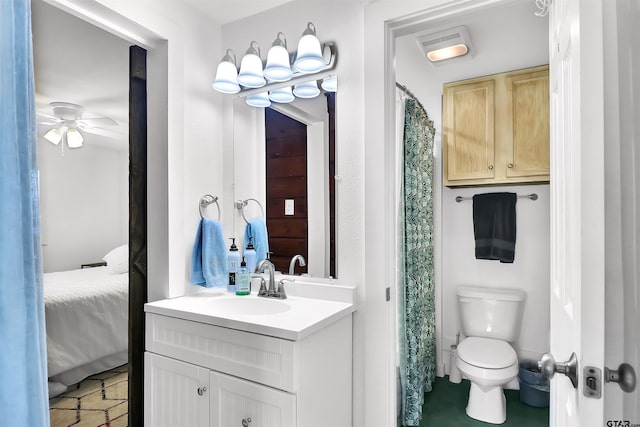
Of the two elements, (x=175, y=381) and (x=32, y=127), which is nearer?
(x=32, y=127)

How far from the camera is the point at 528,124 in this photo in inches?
94.9

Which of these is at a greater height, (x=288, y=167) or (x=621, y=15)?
(x=621, y=15)

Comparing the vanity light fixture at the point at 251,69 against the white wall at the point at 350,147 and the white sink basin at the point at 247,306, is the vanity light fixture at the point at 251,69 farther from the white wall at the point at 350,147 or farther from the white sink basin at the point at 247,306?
the white sink basin at the point at 247,306

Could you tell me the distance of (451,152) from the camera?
2.65m

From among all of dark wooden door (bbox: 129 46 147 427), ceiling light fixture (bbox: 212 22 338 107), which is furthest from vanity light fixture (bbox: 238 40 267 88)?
dark wooden door (bbox: 129 46 147 427)

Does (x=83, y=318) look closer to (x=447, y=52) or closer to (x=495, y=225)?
(x=495, y=225)

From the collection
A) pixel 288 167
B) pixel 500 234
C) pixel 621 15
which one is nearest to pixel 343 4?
pixel 288 167

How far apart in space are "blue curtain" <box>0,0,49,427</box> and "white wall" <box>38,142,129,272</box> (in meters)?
Result: 2.96

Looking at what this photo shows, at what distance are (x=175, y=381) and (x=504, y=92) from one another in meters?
2.62

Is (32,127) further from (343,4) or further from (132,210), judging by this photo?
(343,4)

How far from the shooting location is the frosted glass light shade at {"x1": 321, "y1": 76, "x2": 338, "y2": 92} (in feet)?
5.87

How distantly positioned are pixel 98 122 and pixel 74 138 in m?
0.23

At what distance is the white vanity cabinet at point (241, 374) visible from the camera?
4.41 feet

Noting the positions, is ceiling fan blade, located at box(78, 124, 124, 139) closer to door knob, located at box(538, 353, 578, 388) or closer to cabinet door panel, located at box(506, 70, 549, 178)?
cabinet door panel, located at box(506, 70, 549, 178)
